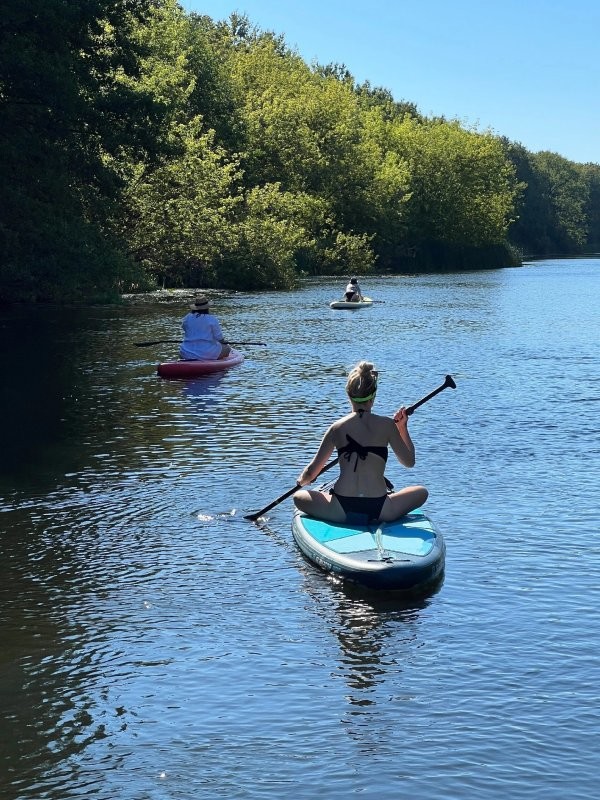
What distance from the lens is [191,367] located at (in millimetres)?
21391

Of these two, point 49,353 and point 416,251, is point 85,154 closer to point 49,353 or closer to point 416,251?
point 49,353

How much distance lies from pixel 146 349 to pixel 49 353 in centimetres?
230

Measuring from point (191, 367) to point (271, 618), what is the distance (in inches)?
529

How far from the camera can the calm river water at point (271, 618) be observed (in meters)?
6.02

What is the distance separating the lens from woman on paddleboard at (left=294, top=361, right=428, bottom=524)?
9.43 m

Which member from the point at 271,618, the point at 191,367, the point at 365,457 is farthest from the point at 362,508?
the point at 191,367

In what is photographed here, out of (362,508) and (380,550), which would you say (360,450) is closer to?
(362,508)

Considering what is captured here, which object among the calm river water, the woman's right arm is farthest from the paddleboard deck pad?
the woman's right arm

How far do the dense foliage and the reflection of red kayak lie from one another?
7987 mm

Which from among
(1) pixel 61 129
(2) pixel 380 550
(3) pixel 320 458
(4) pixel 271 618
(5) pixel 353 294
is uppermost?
(1) pixel 61 129

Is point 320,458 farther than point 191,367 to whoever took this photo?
No

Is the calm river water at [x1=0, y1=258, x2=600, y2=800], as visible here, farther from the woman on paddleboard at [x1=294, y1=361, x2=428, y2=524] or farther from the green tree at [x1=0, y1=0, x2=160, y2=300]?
the green tree at [x1=0, y1=0, x2=160, y2=300]

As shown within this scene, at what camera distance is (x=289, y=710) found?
6645 mm

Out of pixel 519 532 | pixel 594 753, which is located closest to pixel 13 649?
pixel 594 753
